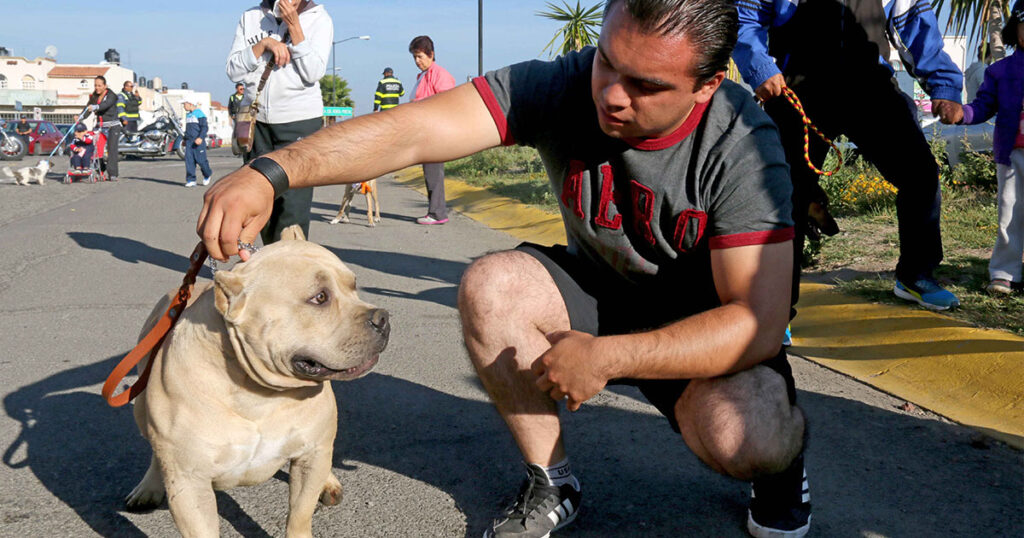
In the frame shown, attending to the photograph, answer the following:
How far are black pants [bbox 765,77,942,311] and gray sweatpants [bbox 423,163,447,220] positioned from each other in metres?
5.79

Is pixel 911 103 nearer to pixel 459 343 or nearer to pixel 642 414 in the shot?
pixel 642 414

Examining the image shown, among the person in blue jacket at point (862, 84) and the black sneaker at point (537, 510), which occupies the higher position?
the person in blue jacket at point (862, 84)

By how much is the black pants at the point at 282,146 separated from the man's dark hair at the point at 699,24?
10.0 ft

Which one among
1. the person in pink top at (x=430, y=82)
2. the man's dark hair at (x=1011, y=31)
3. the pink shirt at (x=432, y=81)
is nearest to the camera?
the man's dark hair at (x=1011, y=31)

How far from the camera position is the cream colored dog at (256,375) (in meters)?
2.22

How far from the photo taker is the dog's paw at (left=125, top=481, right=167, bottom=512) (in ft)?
8.87

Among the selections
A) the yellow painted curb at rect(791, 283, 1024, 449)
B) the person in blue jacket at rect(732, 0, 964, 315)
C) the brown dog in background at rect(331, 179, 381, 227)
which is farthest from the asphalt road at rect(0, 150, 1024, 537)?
the brown dog in background at rect(331, 179, 381, 227)

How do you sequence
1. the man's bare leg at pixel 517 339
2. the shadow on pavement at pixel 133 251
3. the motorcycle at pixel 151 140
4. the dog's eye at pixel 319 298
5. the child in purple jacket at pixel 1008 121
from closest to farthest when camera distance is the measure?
the dog's eye at pixel 319 298, the man's bare leg at pixel 517 339, the child in purple jacket at pixel 1008 121, the shadow on pavement at pixel 133 251, the motorcycle at pixel 151 140

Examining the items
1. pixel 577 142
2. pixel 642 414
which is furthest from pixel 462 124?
pixel 642 414

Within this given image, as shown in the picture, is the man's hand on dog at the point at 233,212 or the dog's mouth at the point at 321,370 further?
the dog's mouth at the point at 321,370

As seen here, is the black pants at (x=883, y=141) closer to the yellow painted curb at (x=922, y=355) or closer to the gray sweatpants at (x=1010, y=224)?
the yellow painted curb at (x=922, y=355)

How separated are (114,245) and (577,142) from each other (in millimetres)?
7271

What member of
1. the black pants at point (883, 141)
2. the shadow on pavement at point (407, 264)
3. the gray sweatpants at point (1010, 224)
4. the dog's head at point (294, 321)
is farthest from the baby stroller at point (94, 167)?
the dog's head at point (294, 321)

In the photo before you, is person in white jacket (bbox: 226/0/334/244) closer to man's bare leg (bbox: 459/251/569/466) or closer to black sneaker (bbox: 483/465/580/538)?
man's bare leg (bbox: 459/251/569/466)
